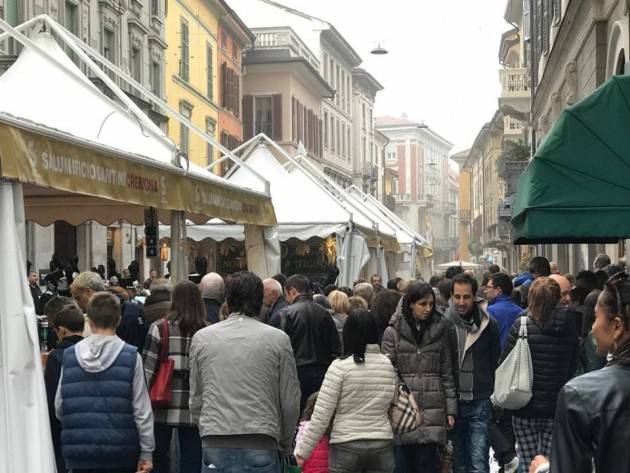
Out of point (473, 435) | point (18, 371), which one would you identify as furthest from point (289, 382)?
point (473, 435)

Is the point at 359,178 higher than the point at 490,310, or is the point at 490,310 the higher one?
the point at 359,178

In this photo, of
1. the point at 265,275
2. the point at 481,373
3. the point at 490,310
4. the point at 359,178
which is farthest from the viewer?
the point at 359,178

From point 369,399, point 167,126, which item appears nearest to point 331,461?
point 369,399

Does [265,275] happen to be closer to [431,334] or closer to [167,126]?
[431,334]

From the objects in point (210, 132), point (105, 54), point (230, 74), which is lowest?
point (210, 132)

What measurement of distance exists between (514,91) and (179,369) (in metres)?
38.9

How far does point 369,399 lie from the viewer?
6.76 m

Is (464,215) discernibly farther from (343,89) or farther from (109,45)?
(109,45)

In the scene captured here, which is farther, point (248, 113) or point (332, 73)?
point (332, 73)

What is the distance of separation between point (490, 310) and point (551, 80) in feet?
54.7

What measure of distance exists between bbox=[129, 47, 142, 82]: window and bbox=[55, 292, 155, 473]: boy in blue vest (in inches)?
1198

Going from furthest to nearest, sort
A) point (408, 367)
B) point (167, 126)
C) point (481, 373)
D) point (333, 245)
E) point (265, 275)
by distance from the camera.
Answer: point (167, 126) < point (333, 245) < point (265, 275) < point (481, 373) < point (408, 367)

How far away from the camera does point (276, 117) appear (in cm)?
5478

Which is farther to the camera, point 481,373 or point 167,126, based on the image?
point 167,126
